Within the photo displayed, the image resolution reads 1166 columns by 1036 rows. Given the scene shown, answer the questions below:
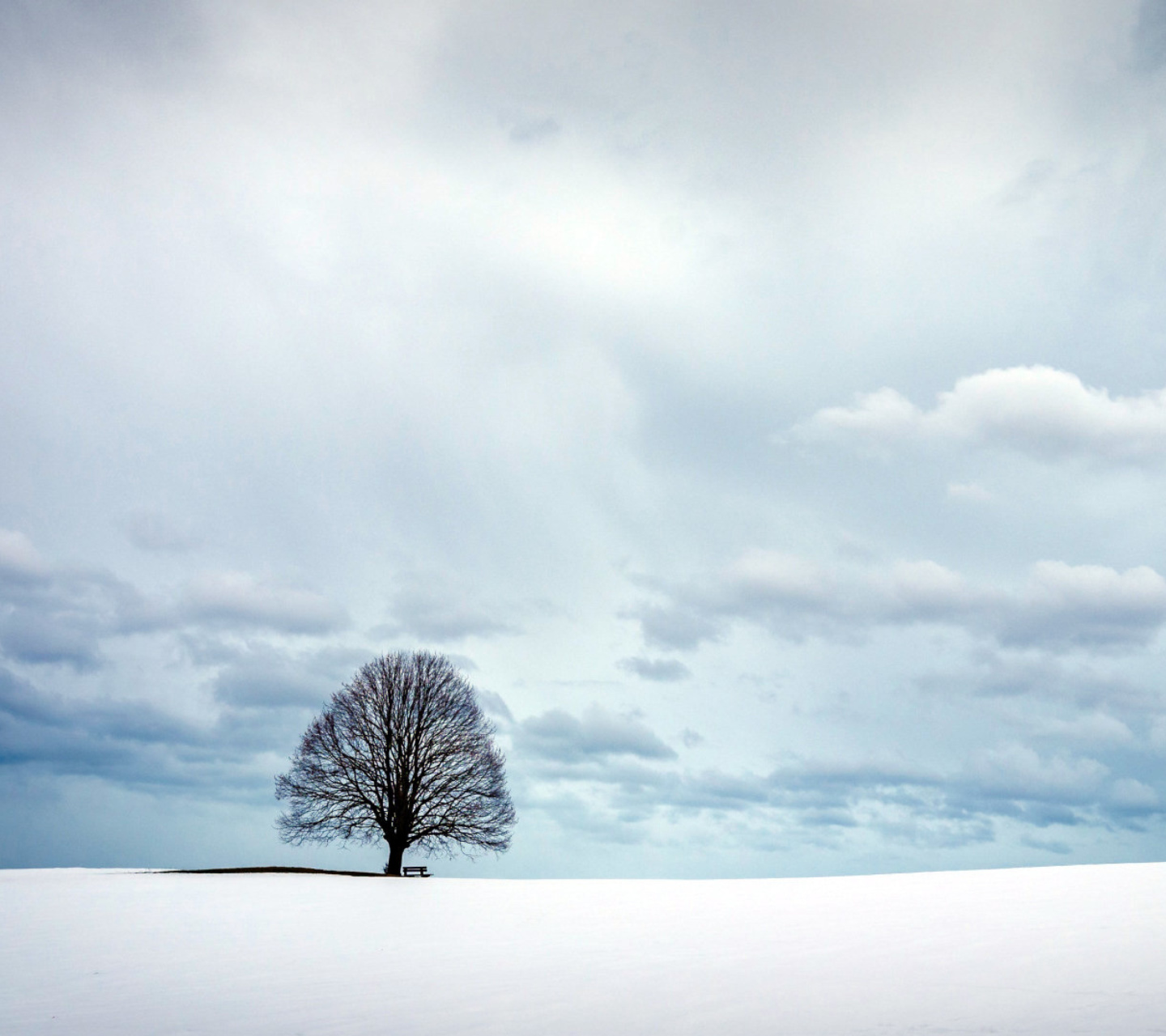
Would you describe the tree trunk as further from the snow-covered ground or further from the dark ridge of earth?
the snow-covered ground

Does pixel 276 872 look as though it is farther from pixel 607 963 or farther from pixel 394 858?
pixel 607 963

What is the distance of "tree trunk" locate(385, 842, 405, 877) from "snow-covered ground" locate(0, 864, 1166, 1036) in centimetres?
1736

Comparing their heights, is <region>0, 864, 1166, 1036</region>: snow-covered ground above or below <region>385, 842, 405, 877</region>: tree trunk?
below

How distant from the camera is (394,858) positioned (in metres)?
45.1

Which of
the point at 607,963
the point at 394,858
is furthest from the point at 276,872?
the point at 607,963

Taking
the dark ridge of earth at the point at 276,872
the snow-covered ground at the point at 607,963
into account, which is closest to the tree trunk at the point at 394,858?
the dark ridge of earth at the point at 276,872

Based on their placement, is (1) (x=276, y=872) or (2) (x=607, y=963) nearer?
(2) (x=607, y=963)

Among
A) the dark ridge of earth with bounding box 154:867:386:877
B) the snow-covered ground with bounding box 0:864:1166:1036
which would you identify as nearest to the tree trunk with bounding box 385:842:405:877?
the dark ridge of earth with bounding box 154:867:386:877

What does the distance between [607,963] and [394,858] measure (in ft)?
111

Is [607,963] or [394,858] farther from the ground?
[394,858]

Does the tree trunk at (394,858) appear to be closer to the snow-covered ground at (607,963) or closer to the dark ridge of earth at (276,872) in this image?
the dark ridge of earth at (276,872)

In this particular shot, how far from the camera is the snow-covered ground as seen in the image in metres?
9.55

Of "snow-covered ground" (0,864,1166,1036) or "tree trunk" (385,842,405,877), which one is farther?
"tree trunk" (385,842,405,877)

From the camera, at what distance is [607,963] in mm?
14102
